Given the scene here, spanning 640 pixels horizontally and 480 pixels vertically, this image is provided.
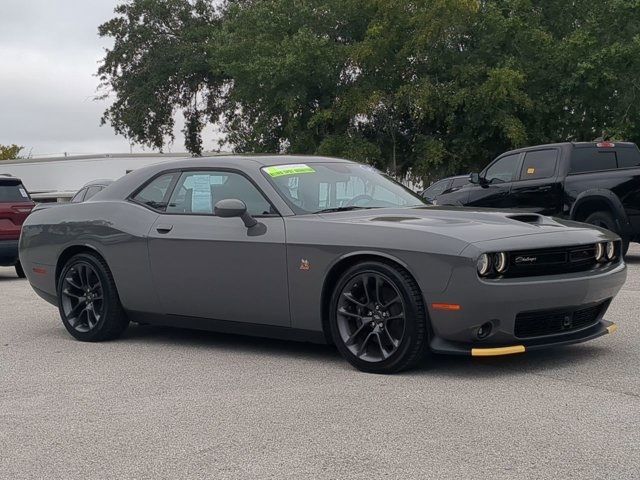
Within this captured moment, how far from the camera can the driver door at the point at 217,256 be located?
20.8ft

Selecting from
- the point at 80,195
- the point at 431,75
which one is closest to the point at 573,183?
the point at 80,195

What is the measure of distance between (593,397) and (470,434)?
1002 millimetres

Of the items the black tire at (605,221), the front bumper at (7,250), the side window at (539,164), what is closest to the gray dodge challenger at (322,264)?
the front bumper at (7,250)

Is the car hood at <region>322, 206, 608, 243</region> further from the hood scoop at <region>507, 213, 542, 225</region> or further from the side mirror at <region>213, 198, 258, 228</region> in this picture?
the side mirror at <region>213, 198, 258, 228</region>

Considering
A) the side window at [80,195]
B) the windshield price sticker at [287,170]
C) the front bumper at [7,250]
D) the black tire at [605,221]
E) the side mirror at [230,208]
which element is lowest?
the front bumper at [7,250]

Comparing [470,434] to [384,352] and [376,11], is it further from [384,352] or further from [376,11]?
[376,11]

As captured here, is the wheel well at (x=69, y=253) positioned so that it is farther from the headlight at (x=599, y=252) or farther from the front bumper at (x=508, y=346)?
the headlight at (x=599, y=252)

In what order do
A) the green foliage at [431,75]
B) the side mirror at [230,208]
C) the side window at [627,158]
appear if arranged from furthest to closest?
the green foliage at [431,75] < the side window at [627,158] < the side mirror at [230,208]

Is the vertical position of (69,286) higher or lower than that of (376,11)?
lower

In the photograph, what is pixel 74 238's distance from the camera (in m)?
7.68

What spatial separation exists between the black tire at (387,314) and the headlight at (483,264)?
0.40m

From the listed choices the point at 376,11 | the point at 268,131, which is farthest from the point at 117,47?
the point at 376,11

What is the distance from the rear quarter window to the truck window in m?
8.39

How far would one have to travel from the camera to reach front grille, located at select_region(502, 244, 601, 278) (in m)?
5.57
